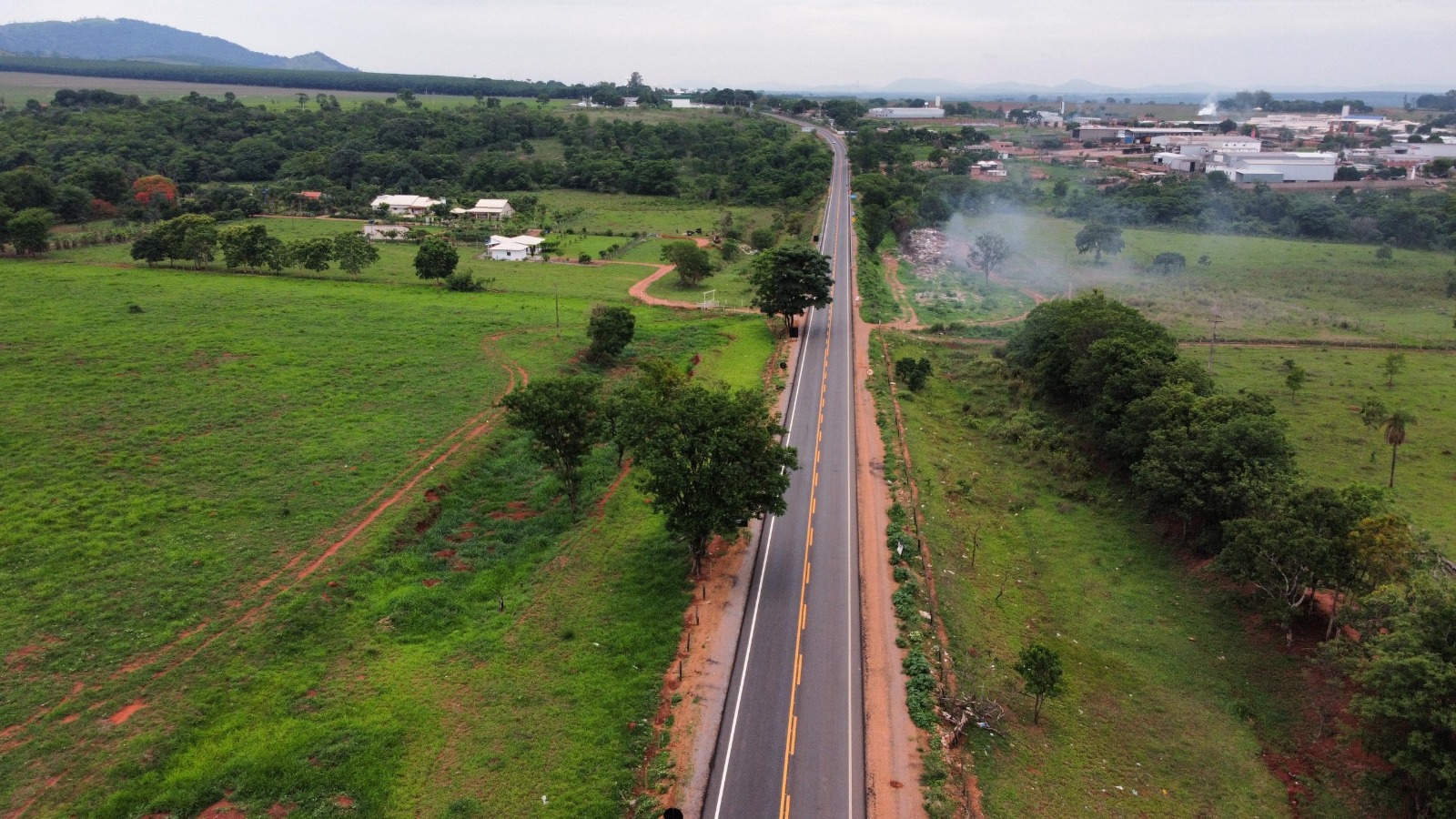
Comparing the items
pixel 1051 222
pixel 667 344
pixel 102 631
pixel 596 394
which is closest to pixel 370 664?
pixel 102 631

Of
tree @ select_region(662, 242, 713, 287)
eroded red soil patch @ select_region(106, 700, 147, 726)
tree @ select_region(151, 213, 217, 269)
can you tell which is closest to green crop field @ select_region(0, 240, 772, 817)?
eroded red soil patch @ select_region(106, 700, 147, 726)

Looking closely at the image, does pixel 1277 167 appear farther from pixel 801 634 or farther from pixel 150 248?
pixel 150 248

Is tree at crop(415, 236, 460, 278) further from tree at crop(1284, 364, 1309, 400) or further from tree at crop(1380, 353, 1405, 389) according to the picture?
tree at crop(1380, 353, 1405, 389)

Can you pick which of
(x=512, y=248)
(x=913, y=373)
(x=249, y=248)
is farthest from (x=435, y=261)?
(x=913, y=373)

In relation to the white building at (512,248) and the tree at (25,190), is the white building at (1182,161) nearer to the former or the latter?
the white building at (512,248)

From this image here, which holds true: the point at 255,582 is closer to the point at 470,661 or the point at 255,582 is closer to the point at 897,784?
the point at 470,661
